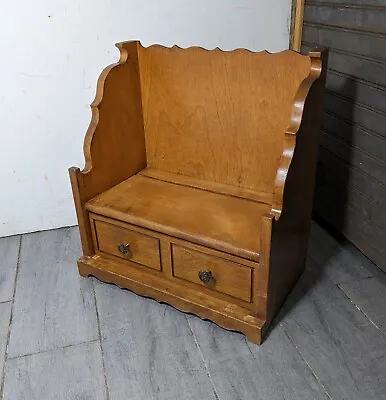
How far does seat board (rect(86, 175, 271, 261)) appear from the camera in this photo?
1.14 m

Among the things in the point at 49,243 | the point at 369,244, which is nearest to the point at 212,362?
the point at 369,244

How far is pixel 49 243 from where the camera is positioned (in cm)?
166

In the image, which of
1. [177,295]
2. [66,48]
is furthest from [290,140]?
[66,48]

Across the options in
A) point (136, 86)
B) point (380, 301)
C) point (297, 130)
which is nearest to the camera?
point (297, 130)

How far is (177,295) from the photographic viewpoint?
4.14ft

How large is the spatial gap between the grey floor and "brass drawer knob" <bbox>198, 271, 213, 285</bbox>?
13cm

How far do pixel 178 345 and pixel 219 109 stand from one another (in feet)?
2.20

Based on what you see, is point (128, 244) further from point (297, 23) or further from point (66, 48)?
point (297, 23)

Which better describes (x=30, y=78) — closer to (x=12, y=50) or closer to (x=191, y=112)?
(x=12, y=50)

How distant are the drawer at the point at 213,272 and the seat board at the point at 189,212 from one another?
0.05 meters

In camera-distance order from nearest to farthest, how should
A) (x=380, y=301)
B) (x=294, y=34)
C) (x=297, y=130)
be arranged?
(x=297, y=130) → (x=380, y=301) → (x=294, y=34)

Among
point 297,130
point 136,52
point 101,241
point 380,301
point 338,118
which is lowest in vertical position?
point 380,301

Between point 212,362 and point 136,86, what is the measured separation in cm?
84

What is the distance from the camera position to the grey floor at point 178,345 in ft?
3.47
